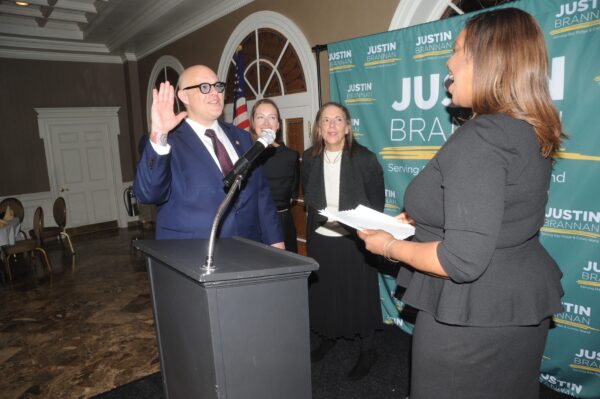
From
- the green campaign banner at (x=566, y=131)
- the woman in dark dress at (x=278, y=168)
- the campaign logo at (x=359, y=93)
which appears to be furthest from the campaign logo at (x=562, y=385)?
the campaign logo at (x=359, y=93)

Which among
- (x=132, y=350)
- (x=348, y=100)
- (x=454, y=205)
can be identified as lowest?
(x=132, y=350)

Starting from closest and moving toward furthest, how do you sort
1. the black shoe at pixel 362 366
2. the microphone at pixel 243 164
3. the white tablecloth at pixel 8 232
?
1. the microphone at pixel 243 164
2. the black shoe at pixel 362 366
3. the white tablecloth at pixel 8 232

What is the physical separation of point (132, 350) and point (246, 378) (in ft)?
8.57

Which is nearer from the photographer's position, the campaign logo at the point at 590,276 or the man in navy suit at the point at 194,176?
the man in navy suit at the point at 194,176

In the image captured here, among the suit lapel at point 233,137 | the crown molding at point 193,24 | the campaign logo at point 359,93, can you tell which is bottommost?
the suit lapel at point 233,137

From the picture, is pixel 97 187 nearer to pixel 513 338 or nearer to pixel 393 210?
pixel 393 210

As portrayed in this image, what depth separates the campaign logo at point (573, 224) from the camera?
Answer: 215 centimetres

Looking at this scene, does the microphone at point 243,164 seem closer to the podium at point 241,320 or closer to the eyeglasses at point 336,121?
the podium at point 241,320

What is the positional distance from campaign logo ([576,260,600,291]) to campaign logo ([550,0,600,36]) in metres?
1.29

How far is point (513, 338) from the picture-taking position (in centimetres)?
104

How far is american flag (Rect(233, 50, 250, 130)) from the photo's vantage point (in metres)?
4.57

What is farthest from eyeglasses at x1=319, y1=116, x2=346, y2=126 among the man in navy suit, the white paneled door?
the white paneled door

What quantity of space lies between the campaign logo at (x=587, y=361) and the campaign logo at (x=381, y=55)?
2.27m

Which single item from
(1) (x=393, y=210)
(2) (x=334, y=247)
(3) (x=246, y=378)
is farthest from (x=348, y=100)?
(3) (x=246, y=378)
